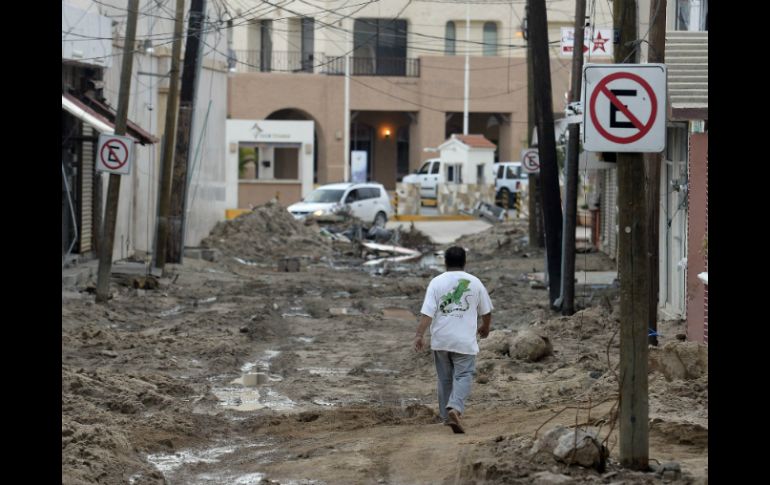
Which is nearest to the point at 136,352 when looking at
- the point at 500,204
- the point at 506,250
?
the point at 506,250

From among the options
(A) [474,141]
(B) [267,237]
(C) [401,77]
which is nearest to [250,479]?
(B) [267,237]

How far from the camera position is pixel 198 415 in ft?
38.9

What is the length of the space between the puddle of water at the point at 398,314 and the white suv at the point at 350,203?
19449 mm

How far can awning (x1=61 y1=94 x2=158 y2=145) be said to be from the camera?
21.9 meters

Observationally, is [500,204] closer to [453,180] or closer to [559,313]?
[453,180]

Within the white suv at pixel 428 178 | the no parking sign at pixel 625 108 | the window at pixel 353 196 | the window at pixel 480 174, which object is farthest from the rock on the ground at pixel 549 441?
the window at pixel 480 174

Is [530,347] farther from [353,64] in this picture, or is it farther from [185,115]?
[353,64]

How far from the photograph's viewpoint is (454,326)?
10.7m

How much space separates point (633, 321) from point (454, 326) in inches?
102

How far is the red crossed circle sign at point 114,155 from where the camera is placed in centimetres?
1942

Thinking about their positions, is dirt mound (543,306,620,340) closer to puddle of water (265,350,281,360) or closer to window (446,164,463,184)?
puddle of water (265,350,281,360)

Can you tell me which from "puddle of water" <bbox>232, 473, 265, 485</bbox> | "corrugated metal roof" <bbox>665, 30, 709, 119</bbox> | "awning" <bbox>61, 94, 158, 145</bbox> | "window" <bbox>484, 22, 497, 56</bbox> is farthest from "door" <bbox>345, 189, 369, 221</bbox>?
"puddle of water" <bbox>232, 473, 265, 485</bbox>

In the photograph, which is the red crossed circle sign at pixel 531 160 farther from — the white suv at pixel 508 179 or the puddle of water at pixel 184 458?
the white suv at pixel 508 179

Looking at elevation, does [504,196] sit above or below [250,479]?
above
